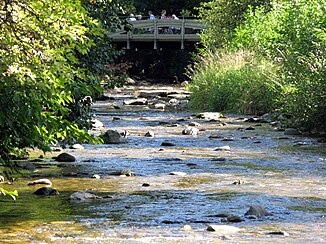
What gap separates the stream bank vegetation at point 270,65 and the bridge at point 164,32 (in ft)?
45.1

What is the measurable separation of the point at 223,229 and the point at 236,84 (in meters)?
19.4

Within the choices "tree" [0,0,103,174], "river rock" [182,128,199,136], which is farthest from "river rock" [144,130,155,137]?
"tree" [0,0,103,174]

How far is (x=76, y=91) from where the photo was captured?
923 centimetres

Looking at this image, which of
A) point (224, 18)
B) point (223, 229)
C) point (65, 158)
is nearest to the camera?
point (223, 229)

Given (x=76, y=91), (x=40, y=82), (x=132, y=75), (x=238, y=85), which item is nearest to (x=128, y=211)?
(x=76, y=91)

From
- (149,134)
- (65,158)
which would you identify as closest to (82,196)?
(65,158)

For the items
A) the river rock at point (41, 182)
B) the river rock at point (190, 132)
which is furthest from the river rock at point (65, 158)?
the river rock at point (190, 132)

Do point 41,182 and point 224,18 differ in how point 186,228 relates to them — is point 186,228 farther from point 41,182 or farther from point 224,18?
point 224,18

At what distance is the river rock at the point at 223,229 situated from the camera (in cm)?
879

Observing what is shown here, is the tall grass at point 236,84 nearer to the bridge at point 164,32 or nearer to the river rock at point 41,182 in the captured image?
the river rock at point 41,182

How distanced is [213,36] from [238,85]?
12691mm

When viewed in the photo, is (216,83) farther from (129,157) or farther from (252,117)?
(129,157)

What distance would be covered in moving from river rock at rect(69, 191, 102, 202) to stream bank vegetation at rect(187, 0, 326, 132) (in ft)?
28.5

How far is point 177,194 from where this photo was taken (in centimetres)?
1123
